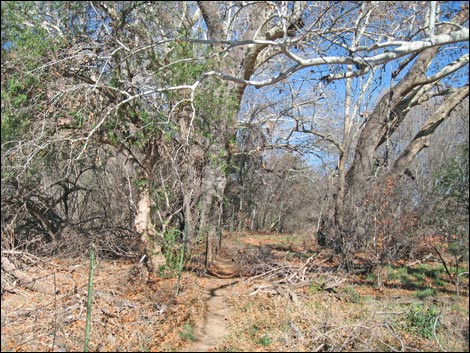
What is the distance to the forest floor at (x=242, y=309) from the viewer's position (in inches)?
237

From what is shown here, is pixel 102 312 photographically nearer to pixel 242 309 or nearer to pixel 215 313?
pixel 215 313

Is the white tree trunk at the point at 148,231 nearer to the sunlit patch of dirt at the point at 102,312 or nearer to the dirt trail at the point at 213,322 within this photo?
the sunlit patch of dirt at the point at 102,312

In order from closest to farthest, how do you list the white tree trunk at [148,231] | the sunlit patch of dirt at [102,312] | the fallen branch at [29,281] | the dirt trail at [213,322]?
the sunlit patch of dirt at [102,312]
the dirt trail at [213,322]
the fallen branch at [29,281]
the white tree trunk at [148,231]

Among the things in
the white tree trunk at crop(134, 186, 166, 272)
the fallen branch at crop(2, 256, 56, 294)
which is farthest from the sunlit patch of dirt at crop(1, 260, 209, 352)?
the white tree trunk at crop(134, 186, 166, 272)

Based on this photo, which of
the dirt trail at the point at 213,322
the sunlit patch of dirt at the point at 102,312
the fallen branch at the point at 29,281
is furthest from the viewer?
the fallen branch at the point at 29,281

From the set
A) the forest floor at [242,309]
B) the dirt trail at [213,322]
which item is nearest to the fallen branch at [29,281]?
the forest floor at [242,309]

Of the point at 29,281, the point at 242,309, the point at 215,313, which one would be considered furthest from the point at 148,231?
the point at 242,309

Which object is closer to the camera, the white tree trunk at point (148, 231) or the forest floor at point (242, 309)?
the forest floor at point (242, 309)

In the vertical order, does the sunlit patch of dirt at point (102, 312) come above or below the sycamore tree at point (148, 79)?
below

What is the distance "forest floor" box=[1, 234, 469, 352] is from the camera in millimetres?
6031

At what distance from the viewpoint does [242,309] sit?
818 centimetres

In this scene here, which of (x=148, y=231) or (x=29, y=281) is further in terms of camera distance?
(x=148, y=231)

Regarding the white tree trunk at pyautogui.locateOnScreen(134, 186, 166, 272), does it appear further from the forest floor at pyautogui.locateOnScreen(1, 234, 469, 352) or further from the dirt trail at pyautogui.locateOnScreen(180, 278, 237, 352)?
the dirt trail at pyautogui.locateOnScreen(180, 278, 237, 352)

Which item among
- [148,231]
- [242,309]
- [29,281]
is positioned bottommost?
[242,309]
